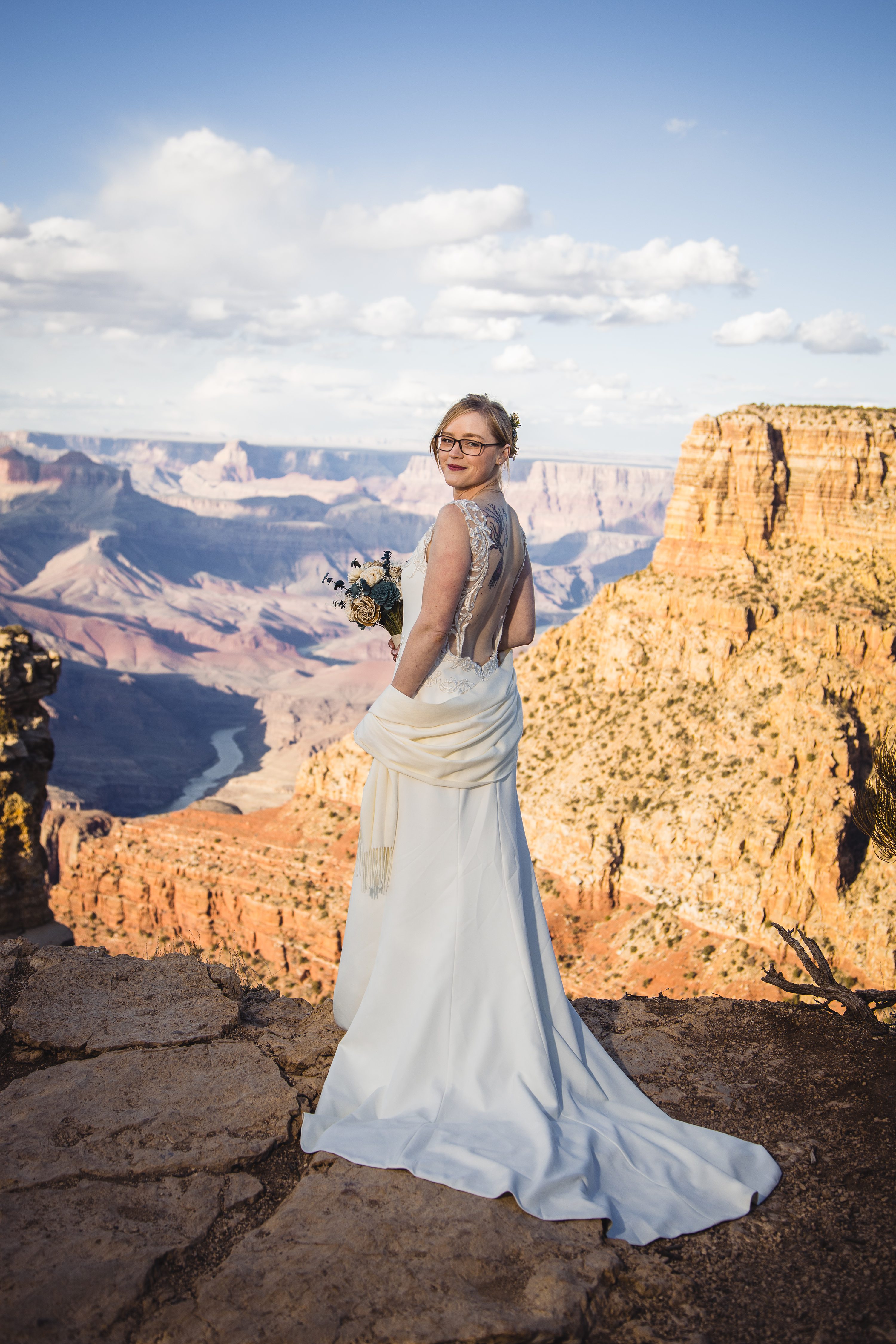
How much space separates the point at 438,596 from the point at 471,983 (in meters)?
1.79

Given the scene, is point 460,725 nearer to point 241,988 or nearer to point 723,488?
point 241,988

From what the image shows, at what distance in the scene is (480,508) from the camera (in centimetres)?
396

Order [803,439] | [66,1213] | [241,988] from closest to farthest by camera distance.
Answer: [66,1213], [241,988], [803,439]

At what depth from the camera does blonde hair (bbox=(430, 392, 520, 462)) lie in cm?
405

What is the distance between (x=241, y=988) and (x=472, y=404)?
13.5 ft

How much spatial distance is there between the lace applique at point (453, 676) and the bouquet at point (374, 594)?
1.06 ft

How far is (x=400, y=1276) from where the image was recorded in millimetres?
2879

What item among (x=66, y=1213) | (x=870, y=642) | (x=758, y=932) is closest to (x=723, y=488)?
(x=870, y=642)

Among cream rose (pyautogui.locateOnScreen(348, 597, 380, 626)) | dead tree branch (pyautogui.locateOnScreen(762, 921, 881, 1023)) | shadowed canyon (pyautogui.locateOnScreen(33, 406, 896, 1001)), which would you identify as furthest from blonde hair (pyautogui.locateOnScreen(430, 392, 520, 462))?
shadowed canyon (pyautogui.locateOnScreen(33, 406, 896, 1001))

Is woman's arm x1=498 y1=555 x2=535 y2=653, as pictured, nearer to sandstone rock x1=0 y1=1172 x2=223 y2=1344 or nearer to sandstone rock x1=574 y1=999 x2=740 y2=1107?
sandstone rock x1=574 y1=999 x2=740 y2=1107

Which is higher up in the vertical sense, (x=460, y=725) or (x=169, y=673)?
(x=460, y=725)

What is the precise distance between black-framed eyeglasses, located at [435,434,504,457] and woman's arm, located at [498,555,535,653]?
2.10 feet

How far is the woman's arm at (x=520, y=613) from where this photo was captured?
14.6 ft

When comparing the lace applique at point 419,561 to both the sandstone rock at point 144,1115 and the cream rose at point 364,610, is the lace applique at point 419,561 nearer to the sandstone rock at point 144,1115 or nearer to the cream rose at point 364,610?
the cream rose at point 364,610
